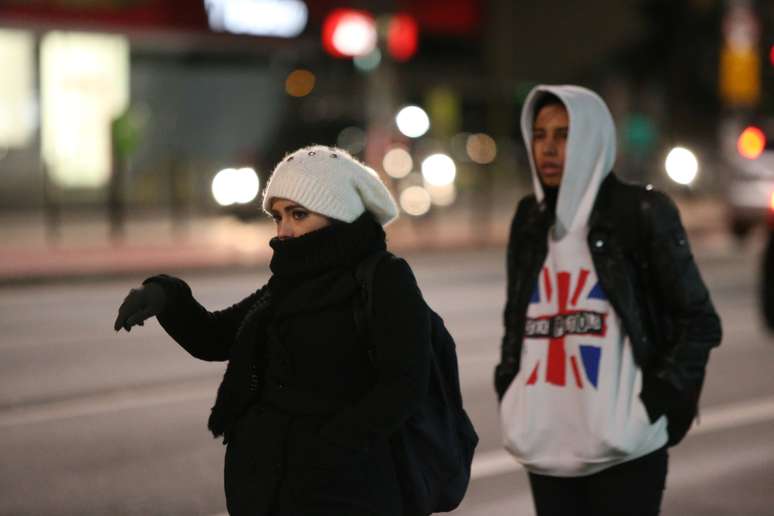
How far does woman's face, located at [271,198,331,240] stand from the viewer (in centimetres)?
333

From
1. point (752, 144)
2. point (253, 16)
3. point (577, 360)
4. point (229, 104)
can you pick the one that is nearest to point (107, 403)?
point (577, 360)

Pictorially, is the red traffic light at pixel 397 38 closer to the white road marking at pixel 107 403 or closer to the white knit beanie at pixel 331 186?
the white road marking at pixel 107 403

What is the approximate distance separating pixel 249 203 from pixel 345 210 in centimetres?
1990

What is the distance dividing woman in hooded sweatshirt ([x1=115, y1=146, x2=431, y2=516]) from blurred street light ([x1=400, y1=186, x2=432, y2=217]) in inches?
758

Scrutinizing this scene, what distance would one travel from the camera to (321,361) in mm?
3250

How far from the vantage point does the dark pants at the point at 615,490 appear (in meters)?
3.89

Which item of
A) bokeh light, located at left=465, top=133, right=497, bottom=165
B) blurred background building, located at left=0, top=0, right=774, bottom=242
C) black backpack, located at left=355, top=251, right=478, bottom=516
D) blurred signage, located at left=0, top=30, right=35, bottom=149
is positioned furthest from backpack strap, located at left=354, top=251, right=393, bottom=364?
bokeh light, located at left=465, top=133, right=497, bottom=165

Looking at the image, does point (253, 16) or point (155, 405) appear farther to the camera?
point (253, 16)

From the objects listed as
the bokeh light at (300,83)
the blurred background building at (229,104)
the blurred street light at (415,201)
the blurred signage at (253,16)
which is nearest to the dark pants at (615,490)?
the blurred background building at (229,104)

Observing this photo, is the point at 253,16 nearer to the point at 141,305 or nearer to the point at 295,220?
the point at 141,305

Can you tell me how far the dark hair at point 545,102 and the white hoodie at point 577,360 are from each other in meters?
0.08

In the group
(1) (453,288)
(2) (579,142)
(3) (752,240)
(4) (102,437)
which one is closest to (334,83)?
(3) (752,240)

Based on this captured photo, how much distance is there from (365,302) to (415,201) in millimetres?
19748

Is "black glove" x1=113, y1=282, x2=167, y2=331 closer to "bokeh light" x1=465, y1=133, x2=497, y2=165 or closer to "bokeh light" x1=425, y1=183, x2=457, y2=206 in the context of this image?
"bokeh light" x1=425, y1=183, x2=457, y2=206
